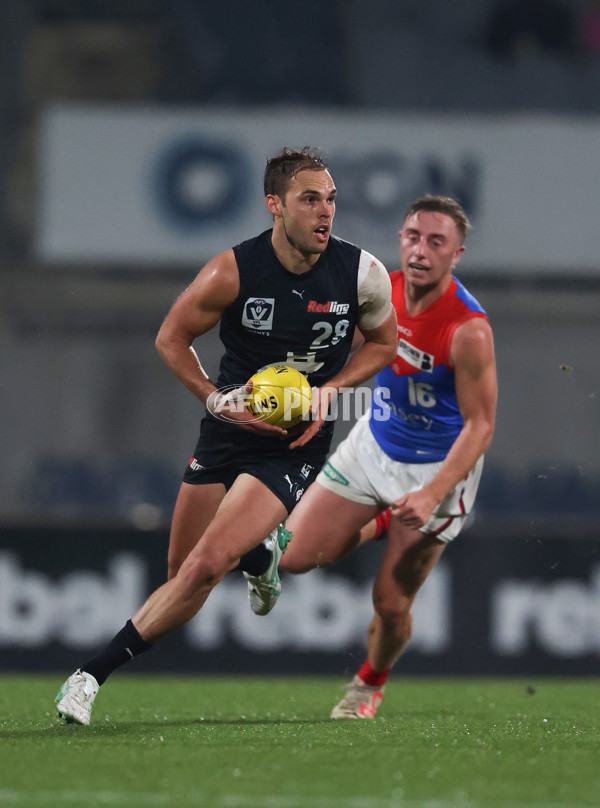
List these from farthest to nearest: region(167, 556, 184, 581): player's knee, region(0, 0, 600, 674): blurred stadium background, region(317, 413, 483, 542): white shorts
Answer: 1. region(0, 0, 600, 674): blurred stadium background
2. region(317, 413, 483, 542): white shorts
3. region(167, 556, 184, 581): player's knee

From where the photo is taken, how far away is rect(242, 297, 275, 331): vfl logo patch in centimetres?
529

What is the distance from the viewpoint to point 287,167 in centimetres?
532

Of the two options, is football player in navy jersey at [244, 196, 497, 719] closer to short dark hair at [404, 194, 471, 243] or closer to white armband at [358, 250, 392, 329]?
short dark hair at [404, 194, 471, 243]

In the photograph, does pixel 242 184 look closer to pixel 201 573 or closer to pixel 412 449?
pixel 412 449

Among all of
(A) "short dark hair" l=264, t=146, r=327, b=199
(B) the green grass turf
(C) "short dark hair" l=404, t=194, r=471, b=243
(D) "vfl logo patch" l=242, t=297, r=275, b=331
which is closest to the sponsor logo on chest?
(D) "vfl logo patch" l=242, t=297, r=275, b=331

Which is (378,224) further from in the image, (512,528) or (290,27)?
(512,528)

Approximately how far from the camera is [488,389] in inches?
229

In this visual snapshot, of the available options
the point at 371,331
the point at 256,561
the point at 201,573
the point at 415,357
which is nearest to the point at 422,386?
the point at 415,357

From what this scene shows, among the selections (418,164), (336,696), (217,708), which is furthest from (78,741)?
(418,164)

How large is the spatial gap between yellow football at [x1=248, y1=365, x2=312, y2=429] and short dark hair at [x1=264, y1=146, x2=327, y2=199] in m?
0.77

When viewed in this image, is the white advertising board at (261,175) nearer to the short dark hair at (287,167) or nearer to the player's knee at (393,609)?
the player's knee at (393,609)

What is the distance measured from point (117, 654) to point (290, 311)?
1526 millimetres

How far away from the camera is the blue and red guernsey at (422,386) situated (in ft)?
19.6

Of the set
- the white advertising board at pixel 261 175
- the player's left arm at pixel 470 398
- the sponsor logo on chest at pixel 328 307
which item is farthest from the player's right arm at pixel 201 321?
the white advertising board at pixel 261 175
